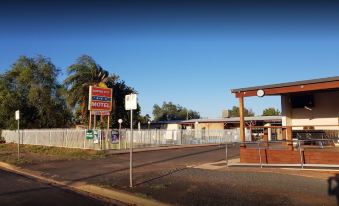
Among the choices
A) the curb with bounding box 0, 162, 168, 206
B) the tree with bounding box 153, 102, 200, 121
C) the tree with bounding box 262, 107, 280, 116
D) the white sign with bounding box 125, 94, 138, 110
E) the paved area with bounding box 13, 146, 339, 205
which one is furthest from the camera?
the tree with bounding box 153, 102, 200, 121

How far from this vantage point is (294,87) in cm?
1592

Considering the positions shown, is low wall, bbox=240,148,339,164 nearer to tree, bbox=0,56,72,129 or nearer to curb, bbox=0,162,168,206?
curb, bbox=0,162,168,206

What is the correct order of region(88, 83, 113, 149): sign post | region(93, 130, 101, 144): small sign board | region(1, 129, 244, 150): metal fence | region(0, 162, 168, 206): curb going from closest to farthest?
region(0, 162, 168, 206): curb → region(93, 130, 101, 144): small sign board → region(1, 129, 244, 150): metal fence → region(88, 83, 113, 149): sign post

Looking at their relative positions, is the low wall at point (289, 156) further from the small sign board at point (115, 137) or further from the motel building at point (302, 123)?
the small sign board at point (115, 137)

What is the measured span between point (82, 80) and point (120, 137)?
2024 centimetres

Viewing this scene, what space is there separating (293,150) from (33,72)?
45335mm

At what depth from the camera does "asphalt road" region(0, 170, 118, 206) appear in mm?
10000

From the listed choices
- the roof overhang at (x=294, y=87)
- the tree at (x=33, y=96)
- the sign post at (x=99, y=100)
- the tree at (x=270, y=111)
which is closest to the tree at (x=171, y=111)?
the tree at (x=270, y=111)

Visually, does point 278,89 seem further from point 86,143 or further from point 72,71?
point 72,71

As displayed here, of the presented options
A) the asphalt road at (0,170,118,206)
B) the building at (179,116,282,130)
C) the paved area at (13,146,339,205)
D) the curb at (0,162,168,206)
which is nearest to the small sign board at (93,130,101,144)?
the paved area at (13,146,339,205)

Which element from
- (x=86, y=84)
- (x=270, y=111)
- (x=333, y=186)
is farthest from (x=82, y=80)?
(x=270, y=111)

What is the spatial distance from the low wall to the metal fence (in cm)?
1517

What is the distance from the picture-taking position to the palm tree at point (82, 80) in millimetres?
48562

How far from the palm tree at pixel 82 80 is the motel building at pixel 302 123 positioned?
33115 mm
